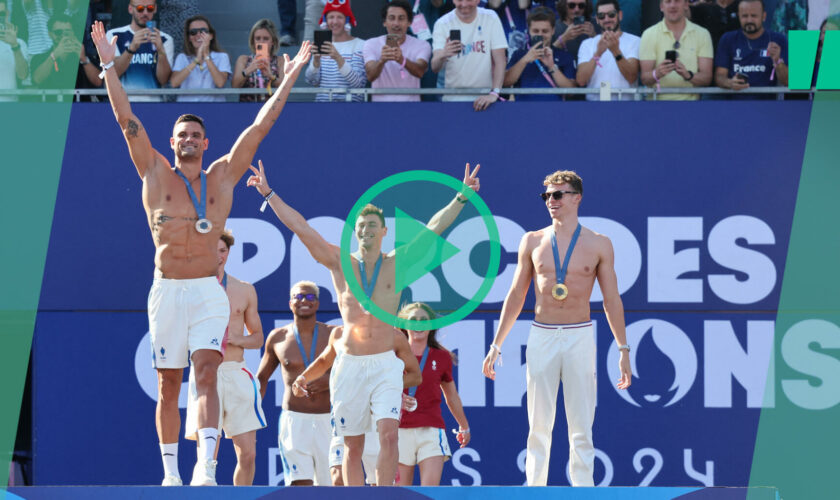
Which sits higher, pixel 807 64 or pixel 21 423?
pixel 807 64

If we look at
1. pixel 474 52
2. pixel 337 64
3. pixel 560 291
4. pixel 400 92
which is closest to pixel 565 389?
pixel 560 291

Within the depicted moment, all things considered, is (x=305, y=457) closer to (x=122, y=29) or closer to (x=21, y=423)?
(x=21, y=423)

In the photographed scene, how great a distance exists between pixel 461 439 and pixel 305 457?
1263mm

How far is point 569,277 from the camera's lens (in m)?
7.94

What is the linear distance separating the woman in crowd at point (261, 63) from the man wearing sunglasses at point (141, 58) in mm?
667

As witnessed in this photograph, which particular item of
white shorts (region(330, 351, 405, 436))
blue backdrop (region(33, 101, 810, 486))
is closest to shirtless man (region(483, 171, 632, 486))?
white shorts (region(330, 351, 405, 436))

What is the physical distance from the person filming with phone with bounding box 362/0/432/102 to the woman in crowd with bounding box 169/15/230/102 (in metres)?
1.31

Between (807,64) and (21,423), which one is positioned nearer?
(807,64)

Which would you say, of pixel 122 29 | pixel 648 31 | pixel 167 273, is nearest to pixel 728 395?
pixel 648 31

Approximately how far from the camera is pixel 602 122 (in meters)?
10.7

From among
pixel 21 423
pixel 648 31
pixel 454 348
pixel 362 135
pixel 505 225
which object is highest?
pixel 648 31

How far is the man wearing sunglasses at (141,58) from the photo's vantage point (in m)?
10.8

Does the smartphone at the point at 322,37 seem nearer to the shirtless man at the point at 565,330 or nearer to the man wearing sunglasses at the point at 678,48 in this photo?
the man wearing sunglasses at the point at 678,48

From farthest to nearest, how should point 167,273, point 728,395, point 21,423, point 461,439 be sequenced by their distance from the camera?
point 21,423
point 728,395
point 461,439
point 167,273
